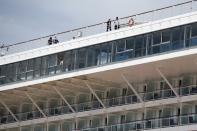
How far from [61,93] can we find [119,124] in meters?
6.43

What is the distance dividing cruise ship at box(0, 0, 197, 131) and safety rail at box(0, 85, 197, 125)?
0.07 meters

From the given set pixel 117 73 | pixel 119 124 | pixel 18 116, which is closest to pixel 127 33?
pixel 117 73

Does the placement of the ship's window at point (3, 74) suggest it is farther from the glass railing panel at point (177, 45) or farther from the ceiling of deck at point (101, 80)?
the glass railing panel at point (177, 45)

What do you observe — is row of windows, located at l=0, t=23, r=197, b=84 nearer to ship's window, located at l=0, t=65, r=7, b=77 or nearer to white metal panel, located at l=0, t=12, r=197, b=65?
ship's window, located at l=0, t=65, r=7, b=77

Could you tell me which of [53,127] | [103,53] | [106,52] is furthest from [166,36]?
[53,127]

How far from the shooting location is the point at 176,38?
4719 cm

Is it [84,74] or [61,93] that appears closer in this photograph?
[84,74]

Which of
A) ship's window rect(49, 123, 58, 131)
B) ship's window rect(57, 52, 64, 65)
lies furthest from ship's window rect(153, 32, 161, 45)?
ship's window rect(49, 123, 58, 131)

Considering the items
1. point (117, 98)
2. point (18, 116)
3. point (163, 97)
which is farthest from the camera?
point (18, 116)

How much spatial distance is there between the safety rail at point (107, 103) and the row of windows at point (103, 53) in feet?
12.1

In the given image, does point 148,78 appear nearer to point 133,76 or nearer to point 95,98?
point 133,76

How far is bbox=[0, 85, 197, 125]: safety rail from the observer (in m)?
49.6

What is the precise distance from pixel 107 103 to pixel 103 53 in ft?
15.6

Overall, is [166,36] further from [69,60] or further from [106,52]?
[69,60]
